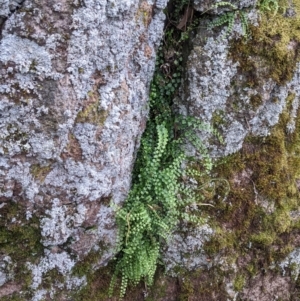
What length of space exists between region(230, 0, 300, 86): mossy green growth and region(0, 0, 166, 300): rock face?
71cm

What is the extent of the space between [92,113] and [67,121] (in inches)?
7.3

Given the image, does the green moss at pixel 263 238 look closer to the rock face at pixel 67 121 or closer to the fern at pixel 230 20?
the rock face at pixel 67 121

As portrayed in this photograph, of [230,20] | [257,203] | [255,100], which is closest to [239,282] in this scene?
[257,203]

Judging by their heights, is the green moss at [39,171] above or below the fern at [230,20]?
below

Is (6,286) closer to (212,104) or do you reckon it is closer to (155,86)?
(155,86)

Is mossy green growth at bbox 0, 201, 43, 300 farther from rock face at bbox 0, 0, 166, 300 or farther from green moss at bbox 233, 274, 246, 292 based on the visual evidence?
green moss at bbox 233, 274, 246, 292

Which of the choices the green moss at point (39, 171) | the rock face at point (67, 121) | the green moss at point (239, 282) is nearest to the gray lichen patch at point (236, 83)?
the rock face at point (67, 121)

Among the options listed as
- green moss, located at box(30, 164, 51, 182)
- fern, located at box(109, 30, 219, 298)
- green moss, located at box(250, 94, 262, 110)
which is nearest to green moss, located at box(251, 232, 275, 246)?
fern, located at box(109, 30, 219, 298)

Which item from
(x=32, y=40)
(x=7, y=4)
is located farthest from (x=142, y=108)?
(x=7, y=4)

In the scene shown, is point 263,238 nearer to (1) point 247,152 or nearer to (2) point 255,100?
(1) point 247,152

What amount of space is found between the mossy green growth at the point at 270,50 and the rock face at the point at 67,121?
714mm

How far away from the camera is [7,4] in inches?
92.3

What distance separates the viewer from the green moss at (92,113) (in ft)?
8.59

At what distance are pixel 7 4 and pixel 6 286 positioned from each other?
1837 mm
